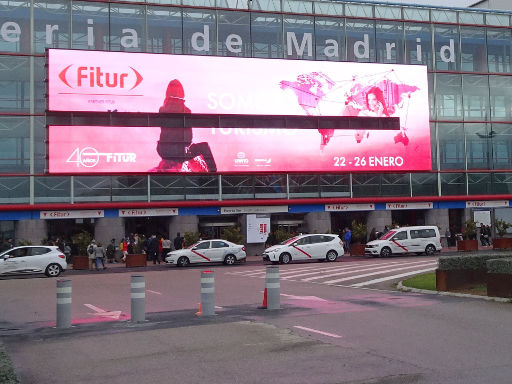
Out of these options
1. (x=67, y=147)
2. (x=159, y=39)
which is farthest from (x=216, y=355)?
(x=159, y=39)

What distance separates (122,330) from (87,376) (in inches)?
153

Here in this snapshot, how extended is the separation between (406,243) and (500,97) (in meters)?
20.3

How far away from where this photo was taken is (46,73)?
41.2 metres

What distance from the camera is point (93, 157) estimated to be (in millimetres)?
40281

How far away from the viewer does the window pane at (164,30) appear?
146 ft

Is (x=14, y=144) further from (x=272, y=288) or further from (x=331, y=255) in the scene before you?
(x=272, y=288)

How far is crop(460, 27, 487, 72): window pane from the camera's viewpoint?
5141 centimetres

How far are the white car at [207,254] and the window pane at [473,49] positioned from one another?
26523 mm

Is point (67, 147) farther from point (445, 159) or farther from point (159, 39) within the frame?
point (445, 159)

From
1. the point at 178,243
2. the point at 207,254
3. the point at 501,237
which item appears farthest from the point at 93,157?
the point at 501,237

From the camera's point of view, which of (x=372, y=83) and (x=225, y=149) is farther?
(x=372, y=83)

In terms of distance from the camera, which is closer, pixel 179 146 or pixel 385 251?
pixel 385 251

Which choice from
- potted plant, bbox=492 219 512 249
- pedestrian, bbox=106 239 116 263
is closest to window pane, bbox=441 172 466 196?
potted plant, bbox=492 219 512 249

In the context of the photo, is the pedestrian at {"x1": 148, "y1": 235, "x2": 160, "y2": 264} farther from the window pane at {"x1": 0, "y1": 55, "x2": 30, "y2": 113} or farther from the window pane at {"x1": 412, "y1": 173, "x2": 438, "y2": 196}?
the window pane at {"x1": 412, "y1": 173, "x2": 438, "y2": 196}
